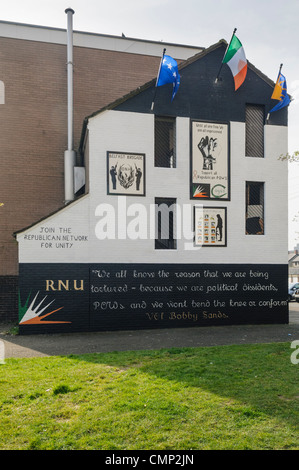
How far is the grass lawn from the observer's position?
4.55 m

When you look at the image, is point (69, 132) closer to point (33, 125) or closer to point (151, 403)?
point (33, 125)

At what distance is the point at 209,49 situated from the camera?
14.6 metres

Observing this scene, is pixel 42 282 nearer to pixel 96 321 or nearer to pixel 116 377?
pixel 96 321

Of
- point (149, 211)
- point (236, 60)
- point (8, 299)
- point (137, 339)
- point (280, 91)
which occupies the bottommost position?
point (137, 339)

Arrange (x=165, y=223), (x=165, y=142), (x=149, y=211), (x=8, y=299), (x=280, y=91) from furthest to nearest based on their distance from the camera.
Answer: (x=8, y=299) < (x=280, y=91) < (x=165, y=142) < (x=165, y=223) < (x=149, y=211)

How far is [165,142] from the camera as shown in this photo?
47.6 feet

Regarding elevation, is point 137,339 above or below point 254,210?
below

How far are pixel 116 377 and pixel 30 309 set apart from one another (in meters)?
6.32

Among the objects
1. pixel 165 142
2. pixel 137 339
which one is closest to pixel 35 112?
pixel 165 142

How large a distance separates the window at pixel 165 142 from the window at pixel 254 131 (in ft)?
9.49

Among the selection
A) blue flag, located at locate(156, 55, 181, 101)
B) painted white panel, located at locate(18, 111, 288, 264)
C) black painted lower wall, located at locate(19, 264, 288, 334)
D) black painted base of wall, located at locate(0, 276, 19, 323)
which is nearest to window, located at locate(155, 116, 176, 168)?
painted white panel, located at locate(18, 111, 288, 264)

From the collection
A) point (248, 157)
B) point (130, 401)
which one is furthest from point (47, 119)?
point (130, 401)

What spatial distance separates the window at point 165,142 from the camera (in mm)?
14398

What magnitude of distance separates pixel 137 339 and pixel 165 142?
6.92 meters
